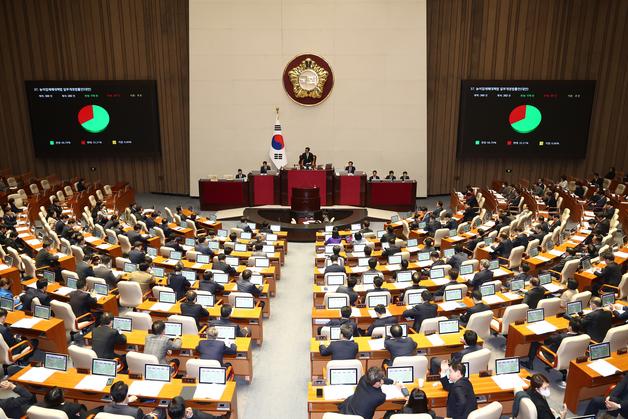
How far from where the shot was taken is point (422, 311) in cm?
910

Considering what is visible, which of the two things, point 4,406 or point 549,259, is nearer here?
point 4,406

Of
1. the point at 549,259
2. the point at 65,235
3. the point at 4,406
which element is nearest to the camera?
the point at 4,406

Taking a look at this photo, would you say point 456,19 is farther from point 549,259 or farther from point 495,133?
point 549,259

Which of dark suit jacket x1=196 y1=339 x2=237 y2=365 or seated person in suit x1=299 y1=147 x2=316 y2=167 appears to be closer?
dark suit jacket x1=196 y1=339 x2=237 y2=365

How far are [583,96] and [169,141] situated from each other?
19.4 meters

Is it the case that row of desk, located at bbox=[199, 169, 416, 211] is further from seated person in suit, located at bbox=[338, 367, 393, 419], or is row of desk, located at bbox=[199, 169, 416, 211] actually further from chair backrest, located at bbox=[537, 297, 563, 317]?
seated person in suit, located at bbox=[338, 367, 393, 419]

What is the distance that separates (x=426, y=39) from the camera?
877 inches

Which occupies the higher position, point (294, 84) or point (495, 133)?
point (294, 84)

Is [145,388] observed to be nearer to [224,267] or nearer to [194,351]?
[194,351]

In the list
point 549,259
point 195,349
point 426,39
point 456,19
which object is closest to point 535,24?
point 456,19

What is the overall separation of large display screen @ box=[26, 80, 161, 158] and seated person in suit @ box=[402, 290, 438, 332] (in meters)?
17.9

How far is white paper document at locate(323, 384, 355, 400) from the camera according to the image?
6.70 meters

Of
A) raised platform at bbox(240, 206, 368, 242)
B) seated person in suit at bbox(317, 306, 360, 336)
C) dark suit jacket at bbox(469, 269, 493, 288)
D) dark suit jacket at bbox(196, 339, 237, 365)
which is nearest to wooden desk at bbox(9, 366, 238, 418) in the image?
dark suit jacket at bbox(196, 339, 237, 365)

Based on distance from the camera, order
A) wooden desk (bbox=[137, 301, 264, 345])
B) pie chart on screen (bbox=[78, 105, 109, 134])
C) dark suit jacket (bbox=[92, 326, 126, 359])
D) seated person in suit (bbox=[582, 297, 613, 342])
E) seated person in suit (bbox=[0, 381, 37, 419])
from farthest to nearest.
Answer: pie chart on screen (bbox=[78, 105, 109, 134]), wooden desk (bbox=[137, 301, 264, 345]), seated person in suit (bbox=[582, 297, 613, 342]), dark suit jacket (bbox=[92, 326, 126, 359]), seated person in suit (bbox=[0, 381, 37, 419])
